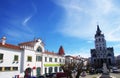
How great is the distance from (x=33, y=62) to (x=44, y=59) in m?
6.16

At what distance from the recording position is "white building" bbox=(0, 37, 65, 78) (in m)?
29.2

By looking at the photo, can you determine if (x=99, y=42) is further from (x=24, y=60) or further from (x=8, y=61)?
(x=8, y=61)

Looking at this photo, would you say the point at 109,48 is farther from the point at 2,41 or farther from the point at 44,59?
the point at 2,41

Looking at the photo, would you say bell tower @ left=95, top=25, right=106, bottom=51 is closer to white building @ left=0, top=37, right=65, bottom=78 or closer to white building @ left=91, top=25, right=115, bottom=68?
white building @ left=91, top=25, right=115, bottom=68

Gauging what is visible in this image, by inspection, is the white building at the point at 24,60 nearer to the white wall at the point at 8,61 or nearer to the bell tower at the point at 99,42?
the white wall at the point at 8,61

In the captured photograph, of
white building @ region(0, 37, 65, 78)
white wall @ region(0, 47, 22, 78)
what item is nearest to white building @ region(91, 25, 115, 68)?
white building @ region(0, 37, 65, 78)

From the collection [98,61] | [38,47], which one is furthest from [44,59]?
[98,61]

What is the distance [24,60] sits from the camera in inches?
1337

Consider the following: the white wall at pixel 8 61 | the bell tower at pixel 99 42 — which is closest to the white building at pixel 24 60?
the white wall at pixel 8 61

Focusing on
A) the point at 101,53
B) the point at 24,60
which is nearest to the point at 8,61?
the point at 24,60

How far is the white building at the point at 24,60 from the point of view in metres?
29.2

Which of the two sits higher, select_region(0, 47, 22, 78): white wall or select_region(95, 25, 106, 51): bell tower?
select_region(95, 25, 106, 51): bell tower

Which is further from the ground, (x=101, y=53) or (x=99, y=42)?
(x=99, y=42)

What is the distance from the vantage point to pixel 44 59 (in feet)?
142
